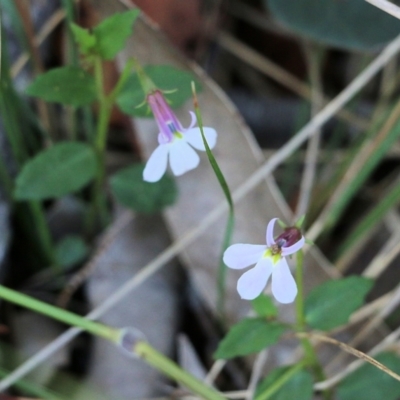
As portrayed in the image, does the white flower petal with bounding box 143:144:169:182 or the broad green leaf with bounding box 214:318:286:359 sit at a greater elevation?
the white flower petal with bounding box 143:144:169:182

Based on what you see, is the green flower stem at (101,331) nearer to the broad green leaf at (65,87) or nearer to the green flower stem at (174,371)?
the green flower stem at (174,371)

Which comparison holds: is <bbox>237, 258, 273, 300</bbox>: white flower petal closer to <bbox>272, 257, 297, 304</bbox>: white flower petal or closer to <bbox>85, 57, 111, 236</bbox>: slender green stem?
<bbox>272, 257, 297, 304</bbox>: white flower petal

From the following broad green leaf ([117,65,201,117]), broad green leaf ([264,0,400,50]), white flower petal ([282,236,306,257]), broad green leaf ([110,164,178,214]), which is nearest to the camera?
white flower petal ([282,236,306,257])

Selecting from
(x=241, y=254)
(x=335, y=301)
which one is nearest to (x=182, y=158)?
(x=241, y=254)

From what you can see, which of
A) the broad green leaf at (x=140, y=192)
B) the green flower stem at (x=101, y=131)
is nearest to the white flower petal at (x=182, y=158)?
the green flower stem at (x=101, y=131)

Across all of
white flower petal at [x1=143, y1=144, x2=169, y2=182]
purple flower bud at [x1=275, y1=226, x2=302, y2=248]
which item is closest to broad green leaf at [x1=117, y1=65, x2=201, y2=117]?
white flower petal at [x1=143, y1=144, x2=169, y2=182]

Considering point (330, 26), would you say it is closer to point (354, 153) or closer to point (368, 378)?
point (354, 153)
